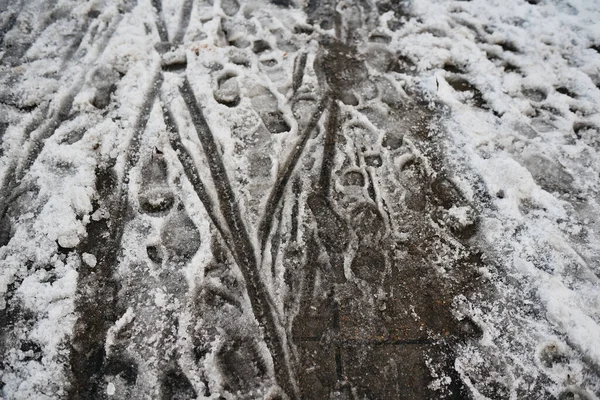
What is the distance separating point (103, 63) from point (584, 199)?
12.0 ft

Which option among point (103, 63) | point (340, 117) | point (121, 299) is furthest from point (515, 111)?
point (103, 63)

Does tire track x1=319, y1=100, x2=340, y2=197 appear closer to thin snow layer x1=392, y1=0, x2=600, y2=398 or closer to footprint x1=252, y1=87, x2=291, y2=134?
footprint x1=252, y1=87, x2=291, y2=134

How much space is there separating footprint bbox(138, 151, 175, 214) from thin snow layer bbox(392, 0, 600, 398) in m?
1.84

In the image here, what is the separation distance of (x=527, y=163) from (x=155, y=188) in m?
2.50

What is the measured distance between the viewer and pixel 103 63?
10.9 ft

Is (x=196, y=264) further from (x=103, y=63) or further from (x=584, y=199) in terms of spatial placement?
(x=584, y=199)

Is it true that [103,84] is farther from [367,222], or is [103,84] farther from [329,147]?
[367,222]

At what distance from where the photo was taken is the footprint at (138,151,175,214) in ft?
8.37

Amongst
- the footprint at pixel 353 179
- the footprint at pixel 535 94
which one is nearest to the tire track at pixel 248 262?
the footprint at pixel 353 179

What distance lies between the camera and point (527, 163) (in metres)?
2.81

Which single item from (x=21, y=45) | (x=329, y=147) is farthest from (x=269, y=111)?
(x=21, y=45)

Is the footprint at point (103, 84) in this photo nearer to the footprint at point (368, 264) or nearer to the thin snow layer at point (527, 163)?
the footprint at point (368, 264)

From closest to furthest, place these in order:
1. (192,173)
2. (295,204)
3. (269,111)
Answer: (295,204)
(192,173)
(269,111)

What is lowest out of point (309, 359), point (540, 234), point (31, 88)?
point (309, 359)
